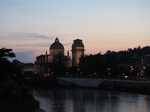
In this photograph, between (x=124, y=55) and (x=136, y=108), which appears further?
(x=124, y=55)

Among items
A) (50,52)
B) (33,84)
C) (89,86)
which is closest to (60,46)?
(50,52)

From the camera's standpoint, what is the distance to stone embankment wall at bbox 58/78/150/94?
5848cm

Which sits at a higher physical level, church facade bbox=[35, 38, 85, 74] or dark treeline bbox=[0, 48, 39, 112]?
Result: church facade bbox=[35, 38, 85, 74]

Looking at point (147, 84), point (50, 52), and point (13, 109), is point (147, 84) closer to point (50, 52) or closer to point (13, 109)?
point (13, 109)

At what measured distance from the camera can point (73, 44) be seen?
150750mm

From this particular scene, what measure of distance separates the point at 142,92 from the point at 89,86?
873 inches

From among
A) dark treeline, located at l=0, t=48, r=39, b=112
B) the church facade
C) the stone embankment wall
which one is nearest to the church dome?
the church facade

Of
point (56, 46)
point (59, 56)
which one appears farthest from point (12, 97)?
point (56, 46)

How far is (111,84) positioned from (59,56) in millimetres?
71005

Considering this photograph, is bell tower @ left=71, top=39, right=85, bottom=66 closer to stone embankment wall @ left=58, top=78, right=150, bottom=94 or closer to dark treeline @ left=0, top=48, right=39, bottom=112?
stone embankment wall @ left=58, top=78, right=150, bottom=94

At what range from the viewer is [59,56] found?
140125 millimetres

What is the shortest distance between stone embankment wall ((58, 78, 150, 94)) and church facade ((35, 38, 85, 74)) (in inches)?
2231

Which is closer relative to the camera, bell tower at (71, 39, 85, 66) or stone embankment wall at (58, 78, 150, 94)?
stone embankment wall at (58, 78, 150, 94)

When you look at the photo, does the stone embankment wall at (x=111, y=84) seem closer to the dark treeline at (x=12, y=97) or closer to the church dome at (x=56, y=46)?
the dark treeline at (x=12, y=97)
